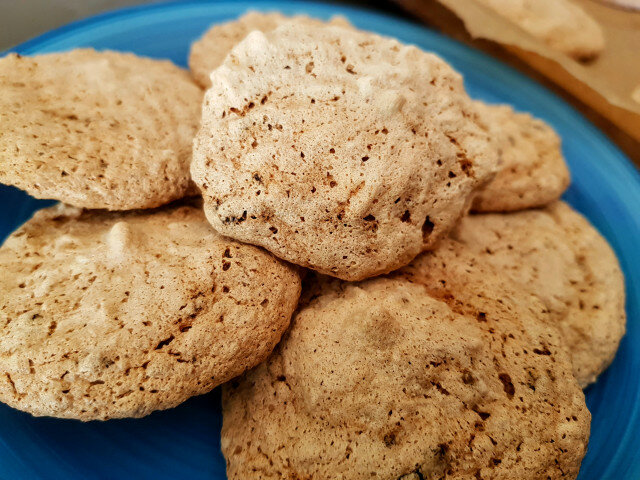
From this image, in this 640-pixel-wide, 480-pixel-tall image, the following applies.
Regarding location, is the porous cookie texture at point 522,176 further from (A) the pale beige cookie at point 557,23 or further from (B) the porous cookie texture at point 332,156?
(A) the pale beige cookie at point 557,23

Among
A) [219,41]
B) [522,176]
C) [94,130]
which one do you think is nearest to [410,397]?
[522,176]

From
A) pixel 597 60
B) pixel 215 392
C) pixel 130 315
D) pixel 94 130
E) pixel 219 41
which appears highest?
pixel 597 60

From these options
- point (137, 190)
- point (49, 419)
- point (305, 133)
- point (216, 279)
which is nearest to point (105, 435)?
point (49, 419)

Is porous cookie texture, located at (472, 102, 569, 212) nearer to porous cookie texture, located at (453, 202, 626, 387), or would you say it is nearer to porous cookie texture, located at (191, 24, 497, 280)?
porous cookie texture, located at (453, 202, 626, 387)

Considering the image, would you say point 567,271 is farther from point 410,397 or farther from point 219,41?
point 219,41

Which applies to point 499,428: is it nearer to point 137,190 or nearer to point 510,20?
point 137,190

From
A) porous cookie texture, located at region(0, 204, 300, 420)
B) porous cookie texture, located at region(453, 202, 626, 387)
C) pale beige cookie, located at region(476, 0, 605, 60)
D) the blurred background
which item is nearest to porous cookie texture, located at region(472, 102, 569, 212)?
porous cookie texture, located at region(453, 202, 626, 387)

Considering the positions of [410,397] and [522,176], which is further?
[522,176]
